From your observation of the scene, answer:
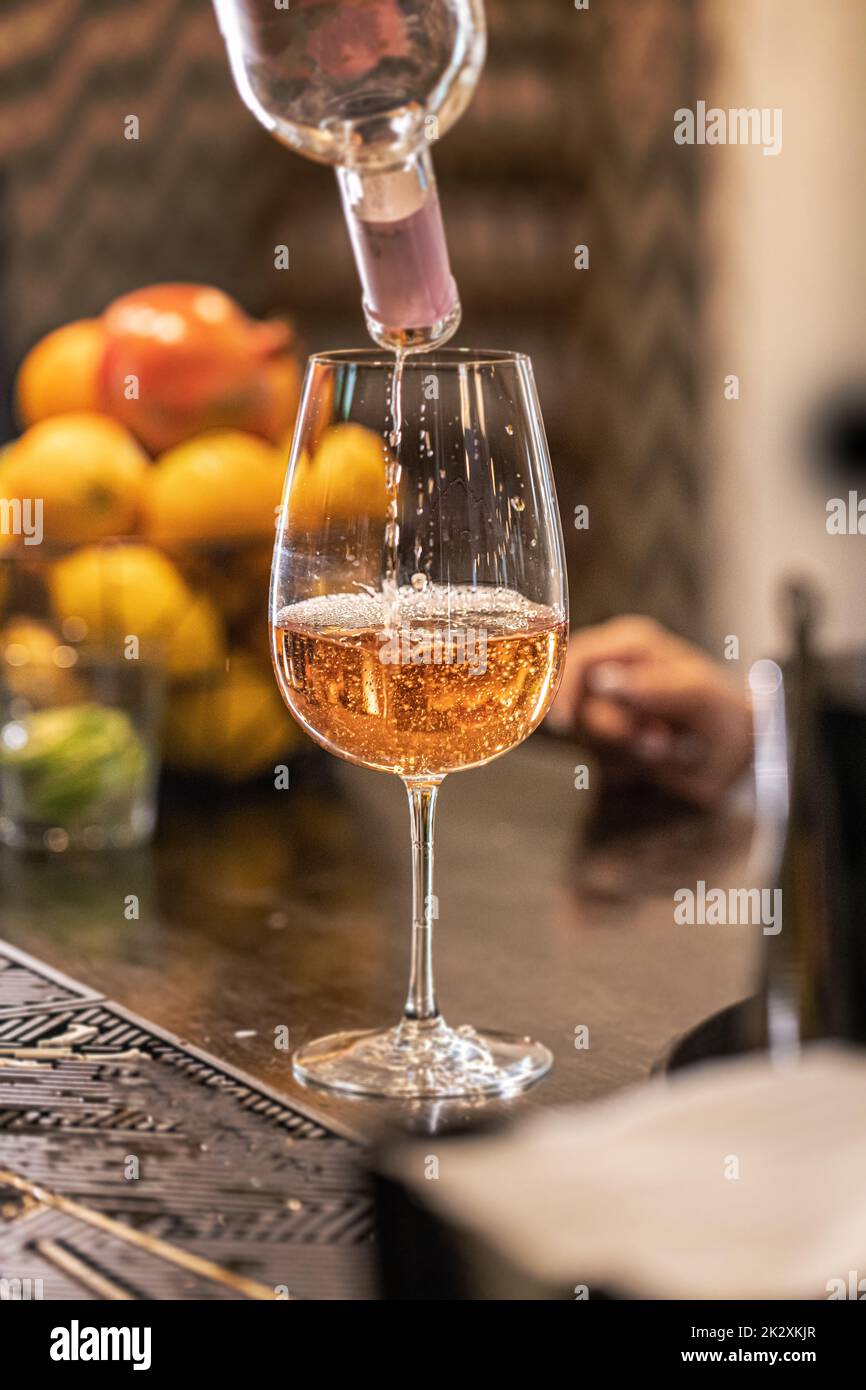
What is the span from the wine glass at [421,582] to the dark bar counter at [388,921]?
4 cm

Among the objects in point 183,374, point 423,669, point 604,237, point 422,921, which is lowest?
point 422,921

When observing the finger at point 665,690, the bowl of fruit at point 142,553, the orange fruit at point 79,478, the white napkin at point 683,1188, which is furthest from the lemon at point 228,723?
the white napkin at point 683,1188

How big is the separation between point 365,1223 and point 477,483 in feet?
0.99

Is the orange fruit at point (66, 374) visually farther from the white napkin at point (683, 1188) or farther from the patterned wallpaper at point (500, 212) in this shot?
the patterned wallpaper at point (500, 212)

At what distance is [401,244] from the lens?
0.69 meters

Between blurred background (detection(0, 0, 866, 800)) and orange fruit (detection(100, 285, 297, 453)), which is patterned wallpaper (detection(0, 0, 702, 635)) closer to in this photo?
blurred background (detection(0, 0, 866, 800))

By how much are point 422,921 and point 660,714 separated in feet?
1.55

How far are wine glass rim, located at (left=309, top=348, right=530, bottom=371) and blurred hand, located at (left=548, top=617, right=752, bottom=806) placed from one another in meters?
0.45

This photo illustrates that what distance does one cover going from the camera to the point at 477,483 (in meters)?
0.72

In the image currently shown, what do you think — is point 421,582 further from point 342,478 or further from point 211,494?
point 211,494

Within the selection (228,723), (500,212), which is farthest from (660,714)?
(500,212)

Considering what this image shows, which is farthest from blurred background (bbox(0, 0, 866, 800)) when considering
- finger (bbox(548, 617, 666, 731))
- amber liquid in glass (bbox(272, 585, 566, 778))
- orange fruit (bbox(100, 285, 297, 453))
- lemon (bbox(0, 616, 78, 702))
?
amber liquid in glass (bbox(272, 585, 566, 778))

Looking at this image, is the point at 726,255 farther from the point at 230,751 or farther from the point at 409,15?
the point at 409,15

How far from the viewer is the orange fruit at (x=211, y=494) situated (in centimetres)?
112
